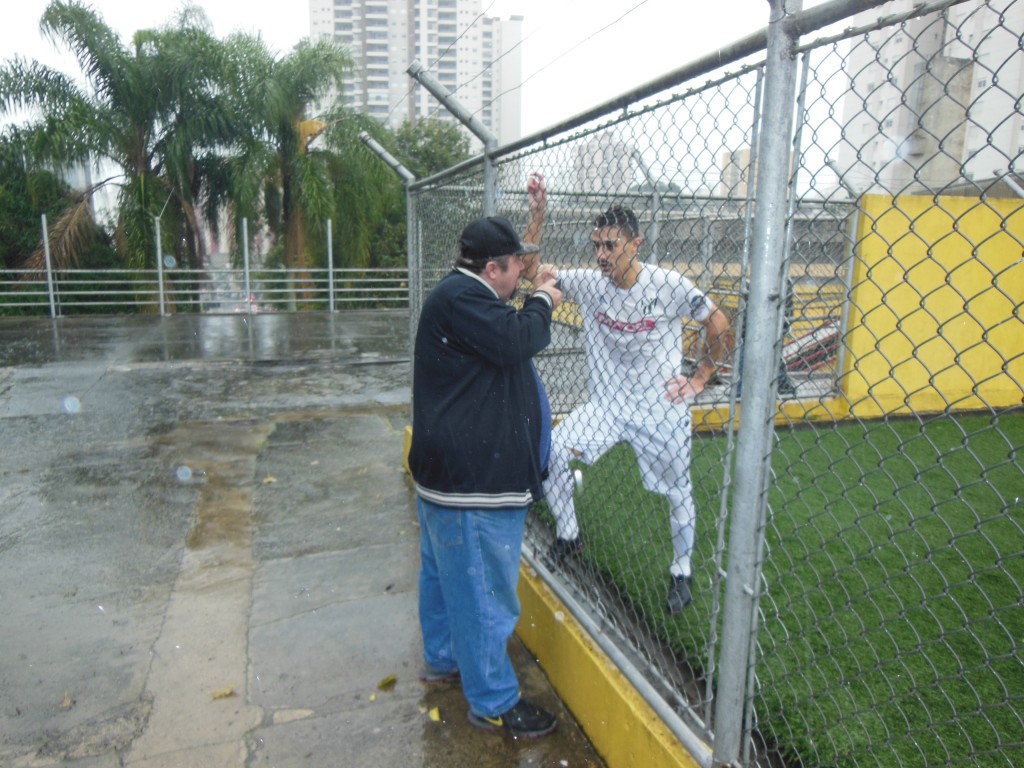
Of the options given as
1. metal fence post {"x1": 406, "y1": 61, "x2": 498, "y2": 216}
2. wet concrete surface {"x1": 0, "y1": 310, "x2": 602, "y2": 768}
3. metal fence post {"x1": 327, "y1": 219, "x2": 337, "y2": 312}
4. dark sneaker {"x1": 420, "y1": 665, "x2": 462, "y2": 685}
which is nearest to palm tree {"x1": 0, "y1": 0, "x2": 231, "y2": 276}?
metal fence post {"x1": 327, "y1": 219, "x2": 337, "y2": 312}

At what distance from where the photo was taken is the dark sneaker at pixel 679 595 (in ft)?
10.3

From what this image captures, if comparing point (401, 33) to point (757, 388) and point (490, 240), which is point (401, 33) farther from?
point (757, 388)

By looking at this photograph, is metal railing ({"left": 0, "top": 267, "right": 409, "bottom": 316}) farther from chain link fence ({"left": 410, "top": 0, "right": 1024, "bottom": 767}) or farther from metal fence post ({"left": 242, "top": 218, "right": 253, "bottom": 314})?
chain link fence ({"left": 410, "top": 0, "right": 1024, "bottom": 767})

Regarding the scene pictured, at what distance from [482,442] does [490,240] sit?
25.4 inches

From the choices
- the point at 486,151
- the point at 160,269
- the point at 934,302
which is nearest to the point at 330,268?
the point at 160,269

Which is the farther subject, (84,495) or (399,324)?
(399,324)

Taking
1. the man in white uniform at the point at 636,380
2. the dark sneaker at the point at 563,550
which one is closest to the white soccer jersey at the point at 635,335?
the man in white uniform at the point at 636,380

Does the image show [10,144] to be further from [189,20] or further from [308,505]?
[308,505]

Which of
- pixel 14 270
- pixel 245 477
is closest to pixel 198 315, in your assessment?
pixel 14 270

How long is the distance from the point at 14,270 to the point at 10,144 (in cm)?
272

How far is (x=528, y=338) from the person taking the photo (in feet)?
7.82

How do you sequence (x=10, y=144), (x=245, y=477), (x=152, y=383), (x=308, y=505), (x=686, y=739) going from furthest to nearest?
(x=10, y=144) → (x=152, y=383) → (x=245, y=477) → (x=308, y=505) → (x=686, y=739)

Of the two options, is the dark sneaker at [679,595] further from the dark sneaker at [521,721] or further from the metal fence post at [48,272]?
the metal fence post at [48,272]

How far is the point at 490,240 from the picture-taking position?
8.07ft
